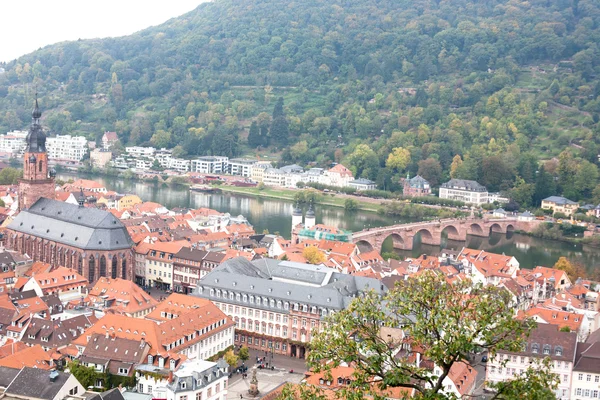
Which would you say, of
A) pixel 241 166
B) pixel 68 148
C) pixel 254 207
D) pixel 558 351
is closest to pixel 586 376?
pixel 558 351

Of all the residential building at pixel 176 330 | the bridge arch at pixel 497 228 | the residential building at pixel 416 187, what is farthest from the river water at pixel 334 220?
the residential building at pixel 176 330

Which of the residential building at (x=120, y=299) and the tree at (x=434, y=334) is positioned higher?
the tree at (x=434, y=334)

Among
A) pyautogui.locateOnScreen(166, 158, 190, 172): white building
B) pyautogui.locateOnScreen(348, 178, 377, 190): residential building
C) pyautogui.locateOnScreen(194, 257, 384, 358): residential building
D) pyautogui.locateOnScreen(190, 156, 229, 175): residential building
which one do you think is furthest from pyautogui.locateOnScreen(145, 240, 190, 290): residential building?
pyautogui.locateOnScreen(166, 158, 190, 172): white building

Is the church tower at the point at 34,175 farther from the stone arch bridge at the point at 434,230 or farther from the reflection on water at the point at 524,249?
the reflection on water at the point at 524,249

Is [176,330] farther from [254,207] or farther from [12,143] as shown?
[12,143]

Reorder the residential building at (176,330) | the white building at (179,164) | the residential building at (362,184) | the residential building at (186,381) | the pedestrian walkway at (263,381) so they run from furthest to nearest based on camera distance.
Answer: the white building at (179,164) → the residential building at (362,184) → the residential building at (176,330) → the pedestrian walkway at (263,381) → the residential building at (186,381)

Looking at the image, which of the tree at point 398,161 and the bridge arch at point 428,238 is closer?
the bridge arch at point 428,238

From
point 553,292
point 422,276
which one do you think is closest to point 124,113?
point 553,292
